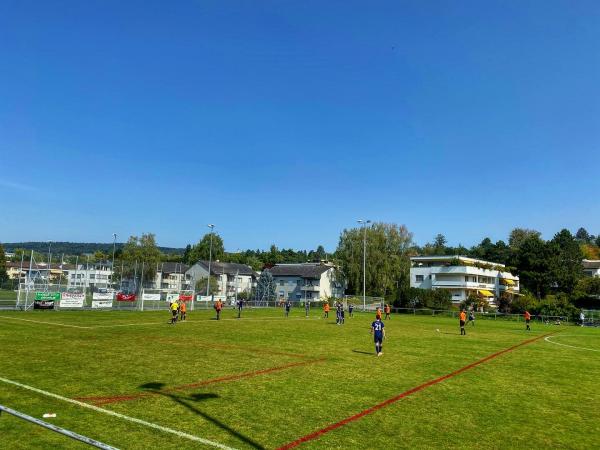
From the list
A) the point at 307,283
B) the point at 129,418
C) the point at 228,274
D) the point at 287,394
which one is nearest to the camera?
the point at 129,418

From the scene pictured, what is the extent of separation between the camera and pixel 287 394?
1227 centimetres

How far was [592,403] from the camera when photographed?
12.6 m

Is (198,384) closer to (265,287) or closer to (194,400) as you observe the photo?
(194,400)

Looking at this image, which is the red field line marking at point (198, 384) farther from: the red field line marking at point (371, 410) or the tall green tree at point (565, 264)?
the tall green tree at point (565, 264)

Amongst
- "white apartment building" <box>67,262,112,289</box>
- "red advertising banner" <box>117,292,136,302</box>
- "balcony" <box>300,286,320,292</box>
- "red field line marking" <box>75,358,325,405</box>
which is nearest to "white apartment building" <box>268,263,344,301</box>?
"balcony" <box>300,286,320,292</box>

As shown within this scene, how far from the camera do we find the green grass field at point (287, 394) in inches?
353

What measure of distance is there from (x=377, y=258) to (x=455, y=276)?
47.8 ft

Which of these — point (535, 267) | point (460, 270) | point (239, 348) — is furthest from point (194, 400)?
point (535, 267)

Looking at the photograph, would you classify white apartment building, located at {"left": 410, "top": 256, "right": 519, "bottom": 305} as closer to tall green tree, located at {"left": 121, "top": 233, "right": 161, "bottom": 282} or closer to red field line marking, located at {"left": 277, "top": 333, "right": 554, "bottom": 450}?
tall green tree, located at {"left": 121, "top": 233, "right": 161, "bottom": 282}

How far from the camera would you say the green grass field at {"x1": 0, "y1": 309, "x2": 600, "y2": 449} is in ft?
29.4

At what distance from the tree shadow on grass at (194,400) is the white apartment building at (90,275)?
1501 inches

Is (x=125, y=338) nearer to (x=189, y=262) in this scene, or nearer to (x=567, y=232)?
(x=567, y=232)

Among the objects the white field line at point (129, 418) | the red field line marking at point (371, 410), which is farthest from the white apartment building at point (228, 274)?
the white field line at point (129, 418)

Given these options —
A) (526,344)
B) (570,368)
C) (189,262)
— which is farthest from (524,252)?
(189,262)
